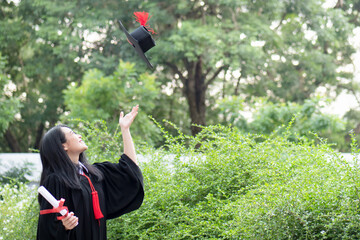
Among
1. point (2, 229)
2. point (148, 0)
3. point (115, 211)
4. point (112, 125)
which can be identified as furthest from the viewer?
point (148, 0)

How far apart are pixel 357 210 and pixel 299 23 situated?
44.4ft

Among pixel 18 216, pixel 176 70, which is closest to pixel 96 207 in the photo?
pixel 18 216

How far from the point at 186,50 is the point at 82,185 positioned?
10.6 metres

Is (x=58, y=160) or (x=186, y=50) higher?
(x=186, y=50)

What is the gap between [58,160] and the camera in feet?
10.4

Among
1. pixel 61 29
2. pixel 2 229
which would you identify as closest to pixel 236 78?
pixel 61 29

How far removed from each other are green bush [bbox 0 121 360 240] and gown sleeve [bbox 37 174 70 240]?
995mm

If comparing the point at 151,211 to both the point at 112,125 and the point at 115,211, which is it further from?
the point at 112,125

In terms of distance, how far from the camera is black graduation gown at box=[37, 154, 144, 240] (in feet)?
9.96

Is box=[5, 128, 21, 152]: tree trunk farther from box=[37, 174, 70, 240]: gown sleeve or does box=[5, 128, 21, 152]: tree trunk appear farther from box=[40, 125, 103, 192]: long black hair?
box=[37, 174, 70, 240]: gown sleeve

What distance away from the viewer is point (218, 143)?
438 centimetres

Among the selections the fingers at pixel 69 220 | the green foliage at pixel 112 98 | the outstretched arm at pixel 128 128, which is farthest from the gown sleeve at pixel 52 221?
the green foliage at pixel 112 98

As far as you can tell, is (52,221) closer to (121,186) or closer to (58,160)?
(58,160)

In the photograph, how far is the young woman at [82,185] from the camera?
122 inches
